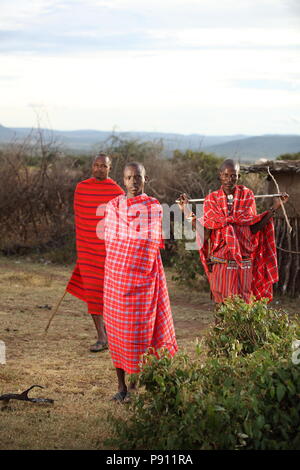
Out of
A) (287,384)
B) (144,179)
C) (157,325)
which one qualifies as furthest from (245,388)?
(144,179)

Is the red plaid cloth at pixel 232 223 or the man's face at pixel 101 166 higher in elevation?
the man's face at pixel 101 166

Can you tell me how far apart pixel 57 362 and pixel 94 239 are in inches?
47.8

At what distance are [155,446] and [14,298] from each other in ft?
19.9

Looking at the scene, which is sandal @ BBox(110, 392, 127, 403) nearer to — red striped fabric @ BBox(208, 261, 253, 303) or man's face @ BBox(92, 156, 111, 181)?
red striped fabric @ BBox(208, 261, 253, 303)

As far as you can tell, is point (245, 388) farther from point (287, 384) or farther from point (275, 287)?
point (275, 287)

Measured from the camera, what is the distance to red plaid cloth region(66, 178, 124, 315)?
669cm

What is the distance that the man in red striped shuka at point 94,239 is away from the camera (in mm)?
6668

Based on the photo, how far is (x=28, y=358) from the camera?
643cm

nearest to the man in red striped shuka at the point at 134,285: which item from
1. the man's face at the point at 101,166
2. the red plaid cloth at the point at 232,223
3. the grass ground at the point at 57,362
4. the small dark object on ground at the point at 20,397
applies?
the grass ground at the point at 57,362

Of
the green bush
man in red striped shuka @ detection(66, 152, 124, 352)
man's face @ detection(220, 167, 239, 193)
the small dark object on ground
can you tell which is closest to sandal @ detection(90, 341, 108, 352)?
man in red striped shuka @ detection(66, 152, 124, 352)

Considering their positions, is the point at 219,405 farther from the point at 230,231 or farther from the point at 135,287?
the point at 230,231

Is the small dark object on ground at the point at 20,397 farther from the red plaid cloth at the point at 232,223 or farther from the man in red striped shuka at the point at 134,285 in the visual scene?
the red plaid cloth at the point at 232,223

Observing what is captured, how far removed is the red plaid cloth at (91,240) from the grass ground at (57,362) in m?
0.56

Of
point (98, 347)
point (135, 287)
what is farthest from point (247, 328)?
point (98, 347)
